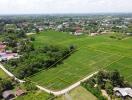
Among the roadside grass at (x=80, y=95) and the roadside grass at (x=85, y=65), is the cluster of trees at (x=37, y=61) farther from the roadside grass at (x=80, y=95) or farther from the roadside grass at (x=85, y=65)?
the roadside grass at (x=80, y=95)

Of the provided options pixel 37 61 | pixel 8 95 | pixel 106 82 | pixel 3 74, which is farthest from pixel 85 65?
pixel 8 95

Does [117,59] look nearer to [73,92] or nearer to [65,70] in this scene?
[65,70]

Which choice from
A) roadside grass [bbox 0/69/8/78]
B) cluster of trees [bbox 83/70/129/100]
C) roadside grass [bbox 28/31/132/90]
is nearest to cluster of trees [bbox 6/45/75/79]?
roadside grass [bbox 28/31/132/90]

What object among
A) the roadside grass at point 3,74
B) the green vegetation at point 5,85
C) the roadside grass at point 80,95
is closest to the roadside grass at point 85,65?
the roadside grass at point 80,95

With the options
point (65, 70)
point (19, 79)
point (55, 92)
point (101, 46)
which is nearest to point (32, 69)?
point (19, 79)

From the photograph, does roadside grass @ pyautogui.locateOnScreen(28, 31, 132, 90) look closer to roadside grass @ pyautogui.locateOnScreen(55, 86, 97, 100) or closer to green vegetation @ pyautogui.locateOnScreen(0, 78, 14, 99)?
roadside grass @ pyautogui.locateOnScreen(55, 86, 97, 100)

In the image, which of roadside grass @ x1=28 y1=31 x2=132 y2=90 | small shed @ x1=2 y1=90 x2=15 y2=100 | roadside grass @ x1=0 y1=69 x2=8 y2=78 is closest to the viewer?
small shed @ x1=2 y1=90 x2=15 y2=100
